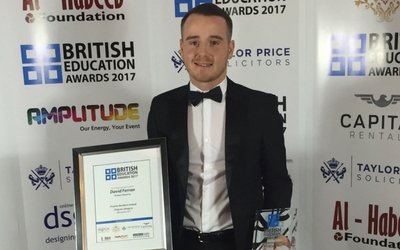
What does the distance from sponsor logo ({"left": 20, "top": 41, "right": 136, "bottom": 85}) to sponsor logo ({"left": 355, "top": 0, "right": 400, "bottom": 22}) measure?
1325mm

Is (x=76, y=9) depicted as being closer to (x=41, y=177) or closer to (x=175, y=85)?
(x=175, y=85)

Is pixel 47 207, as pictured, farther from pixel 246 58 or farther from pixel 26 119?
pixel 246 58

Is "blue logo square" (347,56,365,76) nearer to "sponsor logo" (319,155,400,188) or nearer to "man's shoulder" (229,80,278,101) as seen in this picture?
"sponsor logo" (319,155,400,188)

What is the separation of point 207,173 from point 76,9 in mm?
1315

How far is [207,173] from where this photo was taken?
5.57 feet

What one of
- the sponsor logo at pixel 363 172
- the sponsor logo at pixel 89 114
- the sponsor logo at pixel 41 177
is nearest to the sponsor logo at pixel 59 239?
the sponsor logo at pixel 41 177

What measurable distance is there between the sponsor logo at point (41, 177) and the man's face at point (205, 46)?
125 cm

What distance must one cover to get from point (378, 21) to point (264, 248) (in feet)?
4.67

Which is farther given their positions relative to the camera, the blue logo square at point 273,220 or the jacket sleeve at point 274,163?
the jacket sleeve at point 274,163

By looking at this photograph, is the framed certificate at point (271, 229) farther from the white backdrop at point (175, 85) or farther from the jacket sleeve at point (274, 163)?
the white backdrop at point (175, 85)

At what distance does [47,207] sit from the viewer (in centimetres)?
249

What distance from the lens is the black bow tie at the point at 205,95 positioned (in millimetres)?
1700

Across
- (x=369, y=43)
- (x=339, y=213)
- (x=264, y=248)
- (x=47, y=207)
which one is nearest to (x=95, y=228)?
(x=264, y=248)

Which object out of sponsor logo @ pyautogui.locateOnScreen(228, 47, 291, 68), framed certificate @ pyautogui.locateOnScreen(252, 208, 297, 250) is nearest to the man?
framed certificate @ pyautogui.locateOnScreen(252, 208, 297, 250)
